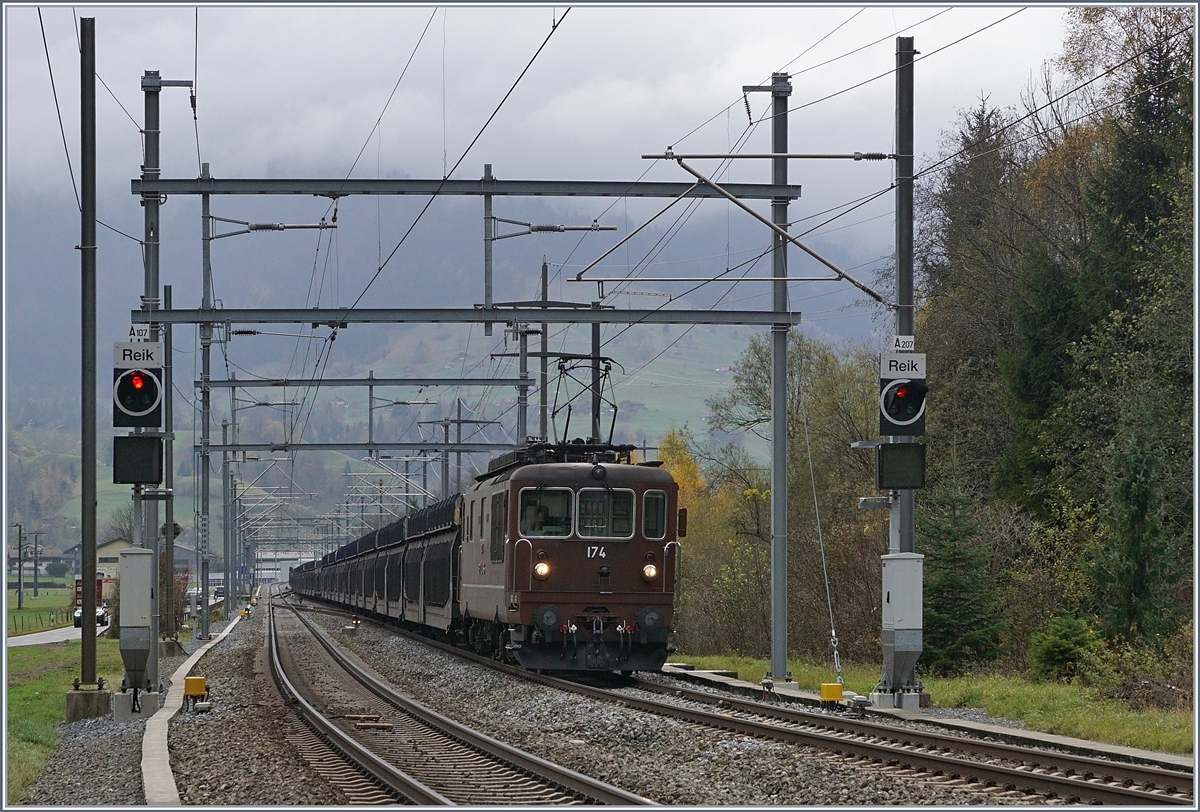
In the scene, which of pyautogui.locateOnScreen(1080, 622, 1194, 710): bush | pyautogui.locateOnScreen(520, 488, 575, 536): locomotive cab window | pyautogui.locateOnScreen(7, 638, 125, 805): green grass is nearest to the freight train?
pyautogui.locateOnScreen(520, 488, 575, 536): locomotive cab window

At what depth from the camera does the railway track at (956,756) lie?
32.9 ft

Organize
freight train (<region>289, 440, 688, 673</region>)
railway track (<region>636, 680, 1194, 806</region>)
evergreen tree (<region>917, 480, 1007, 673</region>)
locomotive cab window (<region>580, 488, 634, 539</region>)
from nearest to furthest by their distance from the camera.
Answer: railway track (<region>636, 680, 1194, 806</region>) < freight train (<region>289, 440, 688, 673</region>) < locomotive cab window (<region>580, 488, 634, 539</region>) < evergreen tree (<region>917, 480, 1007, 673</region>)

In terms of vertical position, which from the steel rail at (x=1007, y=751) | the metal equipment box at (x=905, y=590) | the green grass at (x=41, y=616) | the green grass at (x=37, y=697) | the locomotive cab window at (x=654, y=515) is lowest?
the green grass at (x=41, y=616)

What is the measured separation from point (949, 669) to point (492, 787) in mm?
13240

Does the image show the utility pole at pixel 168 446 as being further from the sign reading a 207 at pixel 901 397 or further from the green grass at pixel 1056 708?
the green grass at pixel 1056 708

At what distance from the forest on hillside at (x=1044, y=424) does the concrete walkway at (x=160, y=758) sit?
8.85 metres

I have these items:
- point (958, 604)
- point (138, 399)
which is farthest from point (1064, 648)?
point (138, 399)

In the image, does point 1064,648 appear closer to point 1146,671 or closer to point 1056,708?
point 1146,671

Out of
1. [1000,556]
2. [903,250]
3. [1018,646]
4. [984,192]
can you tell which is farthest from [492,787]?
[984,192]

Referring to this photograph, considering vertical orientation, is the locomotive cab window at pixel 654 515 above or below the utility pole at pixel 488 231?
below

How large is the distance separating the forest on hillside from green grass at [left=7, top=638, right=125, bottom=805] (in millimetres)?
10333

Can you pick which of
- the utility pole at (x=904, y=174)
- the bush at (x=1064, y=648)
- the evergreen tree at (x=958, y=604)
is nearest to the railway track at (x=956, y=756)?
the utility pole at (x=904, y=174)

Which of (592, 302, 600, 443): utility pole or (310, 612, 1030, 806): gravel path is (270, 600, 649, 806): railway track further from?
(592, 302, 600, 443): utility pole

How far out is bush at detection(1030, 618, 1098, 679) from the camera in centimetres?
2005
